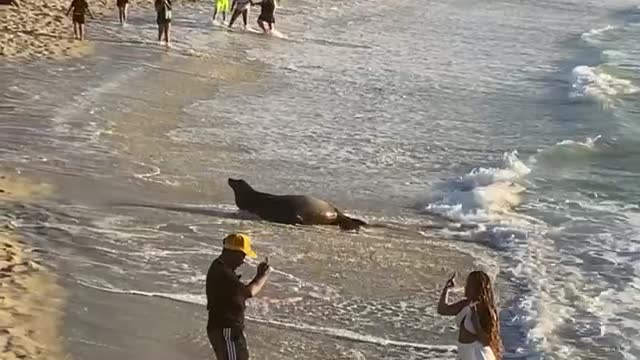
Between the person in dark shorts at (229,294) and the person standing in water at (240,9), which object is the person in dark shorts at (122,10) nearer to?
the person standing in water at (240,9)

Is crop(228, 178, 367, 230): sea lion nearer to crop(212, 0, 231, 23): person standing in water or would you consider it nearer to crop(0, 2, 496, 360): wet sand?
crop(0, 2, 496, 360): wet sand

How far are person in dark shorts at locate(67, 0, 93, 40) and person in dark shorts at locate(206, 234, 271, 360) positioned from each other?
18.4m

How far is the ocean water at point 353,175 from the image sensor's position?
10539 millimetres

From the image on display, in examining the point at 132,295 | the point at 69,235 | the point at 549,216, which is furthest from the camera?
the point at 549,216

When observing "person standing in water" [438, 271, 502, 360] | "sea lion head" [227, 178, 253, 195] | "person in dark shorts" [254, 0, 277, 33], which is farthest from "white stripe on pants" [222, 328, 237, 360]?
"person in dark shorts" [254, 0, 277, 33]

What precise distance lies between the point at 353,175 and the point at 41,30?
13.0m

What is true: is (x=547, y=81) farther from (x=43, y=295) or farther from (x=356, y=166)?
(x=43, y=295)

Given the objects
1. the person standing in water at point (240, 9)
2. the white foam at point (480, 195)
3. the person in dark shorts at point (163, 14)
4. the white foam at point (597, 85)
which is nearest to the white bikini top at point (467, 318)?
the white foam at point (480, 195)

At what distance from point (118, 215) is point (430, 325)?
439 cm

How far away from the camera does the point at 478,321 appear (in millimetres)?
6418

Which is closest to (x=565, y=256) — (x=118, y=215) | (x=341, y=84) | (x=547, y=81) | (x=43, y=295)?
(x=118, y=215)

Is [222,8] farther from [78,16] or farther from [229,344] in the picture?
[229,344]

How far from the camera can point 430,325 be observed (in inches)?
397

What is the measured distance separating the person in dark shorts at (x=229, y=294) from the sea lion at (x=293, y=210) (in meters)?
5.81
